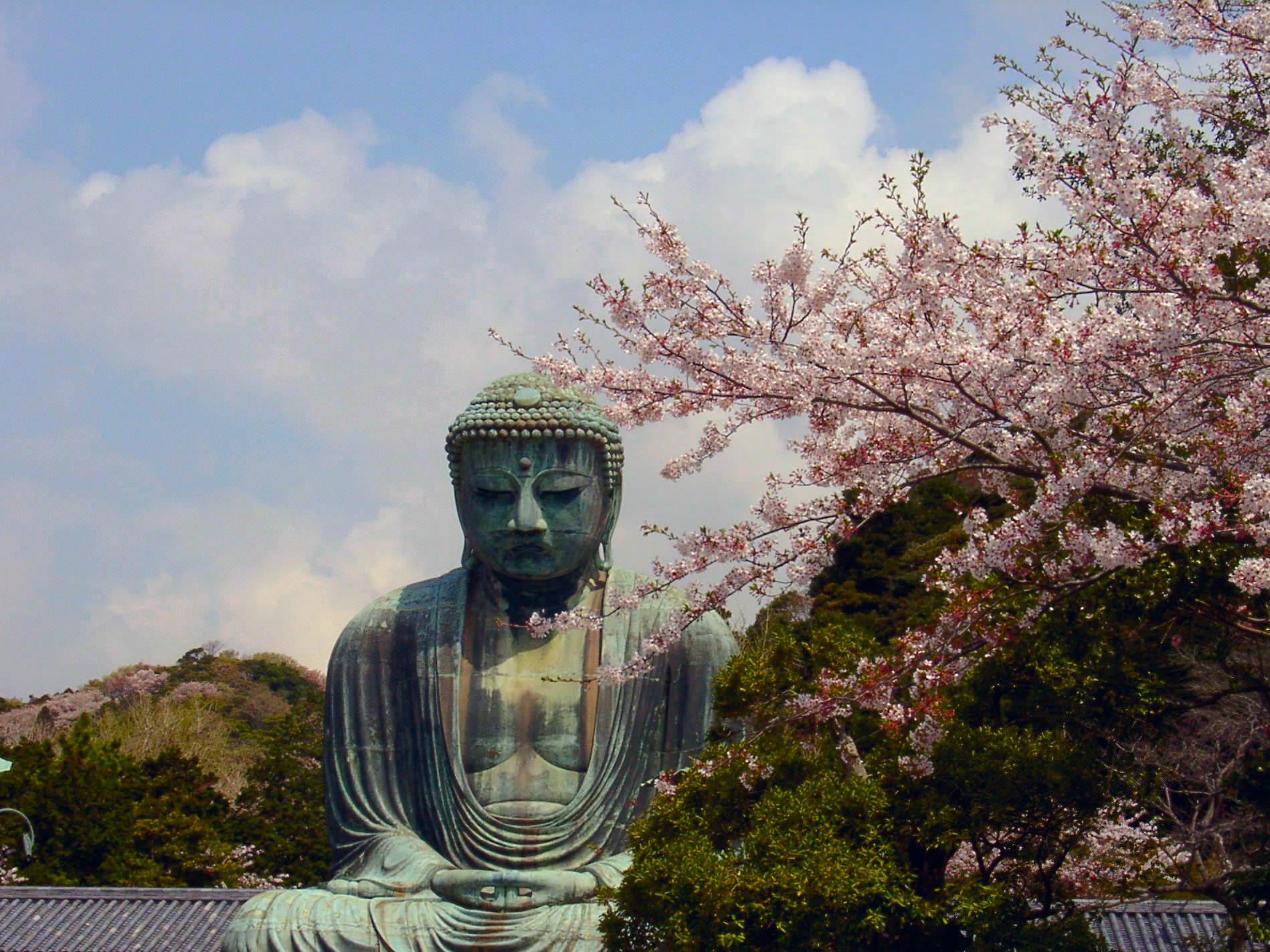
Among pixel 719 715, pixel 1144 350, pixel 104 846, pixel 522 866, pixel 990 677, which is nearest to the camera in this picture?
pixel 1144 350

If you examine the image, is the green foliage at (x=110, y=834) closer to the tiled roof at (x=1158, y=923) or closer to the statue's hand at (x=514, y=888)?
the tiled roof at (x=1158, y=923)

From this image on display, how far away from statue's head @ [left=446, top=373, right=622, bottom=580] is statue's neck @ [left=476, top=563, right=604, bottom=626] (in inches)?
6.2

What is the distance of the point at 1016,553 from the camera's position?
274 inches

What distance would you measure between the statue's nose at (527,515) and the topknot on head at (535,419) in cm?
36

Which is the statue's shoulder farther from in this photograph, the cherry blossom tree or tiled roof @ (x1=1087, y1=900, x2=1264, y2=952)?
tiled roof @ (x1=1087, y1=900, x2=1264, y2=952)

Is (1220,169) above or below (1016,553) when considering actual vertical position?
above

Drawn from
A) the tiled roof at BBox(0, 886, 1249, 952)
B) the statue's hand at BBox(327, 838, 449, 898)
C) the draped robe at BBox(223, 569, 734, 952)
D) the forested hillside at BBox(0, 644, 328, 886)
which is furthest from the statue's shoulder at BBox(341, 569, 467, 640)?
the forested hillside at BBox(0, 644, 328, 886)

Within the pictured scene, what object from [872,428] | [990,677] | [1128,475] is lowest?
[990,677]

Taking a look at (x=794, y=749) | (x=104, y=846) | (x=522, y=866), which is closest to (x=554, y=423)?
(x=522, y=866)

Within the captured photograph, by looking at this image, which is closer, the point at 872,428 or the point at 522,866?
the point at 872,428

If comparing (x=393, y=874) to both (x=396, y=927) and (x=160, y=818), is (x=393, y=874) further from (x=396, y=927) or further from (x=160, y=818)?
(x=160, y=818)

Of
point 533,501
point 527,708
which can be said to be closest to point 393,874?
point 527,708

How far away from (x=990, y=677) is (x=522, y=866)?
362cm

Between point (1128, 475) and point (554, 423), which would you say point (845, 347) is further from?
point (554, 423)
